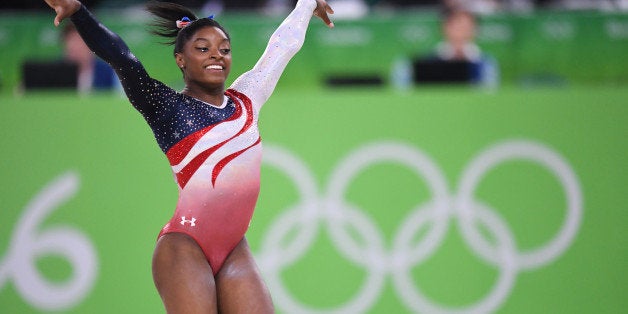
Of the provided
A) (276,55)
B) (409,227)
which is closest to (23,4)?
(409,227)

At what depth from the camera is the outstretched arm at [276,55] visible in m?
4.43

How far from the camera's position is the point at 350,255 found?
5.84 m

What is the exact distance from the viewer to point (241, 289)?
397 centimetres

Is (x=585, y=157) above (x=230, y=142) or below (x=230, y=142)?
above

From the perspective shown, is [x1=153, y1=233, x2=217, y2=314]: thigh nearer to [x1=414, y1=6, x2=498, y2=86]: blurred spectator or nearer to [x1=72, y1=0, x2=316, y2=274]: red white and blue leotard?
[x1=72, y1=0, x2=316, y2=274]: red white and blue leotard

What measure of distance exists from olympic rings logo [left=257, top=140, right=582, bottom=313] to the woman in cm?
165

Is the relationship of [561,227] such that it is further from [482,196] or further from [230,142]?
[230,142]

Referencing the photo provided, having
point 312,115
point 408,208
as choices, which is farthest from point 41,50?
point 408,208

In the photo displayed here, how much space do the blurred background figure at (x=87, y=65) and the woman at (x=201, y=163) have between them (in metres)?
3.17

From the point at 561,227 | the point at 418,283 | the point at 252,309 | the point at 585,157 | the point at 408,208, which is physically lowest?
the point at 252,309

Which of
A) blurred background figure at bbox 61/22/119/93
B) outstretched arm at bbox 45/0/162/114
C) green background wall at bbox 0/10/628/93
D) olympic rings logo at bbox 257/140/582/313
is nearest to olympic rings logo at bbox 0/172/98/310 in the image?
olympic rings logo at bbox 257/140/582/313

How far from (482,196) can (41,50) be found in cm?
442

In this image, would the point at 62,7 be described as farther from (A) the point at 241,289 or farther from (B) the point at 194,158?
(A) the point at 241,289

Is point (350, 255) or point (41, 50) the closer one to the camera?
point (350, 255)
